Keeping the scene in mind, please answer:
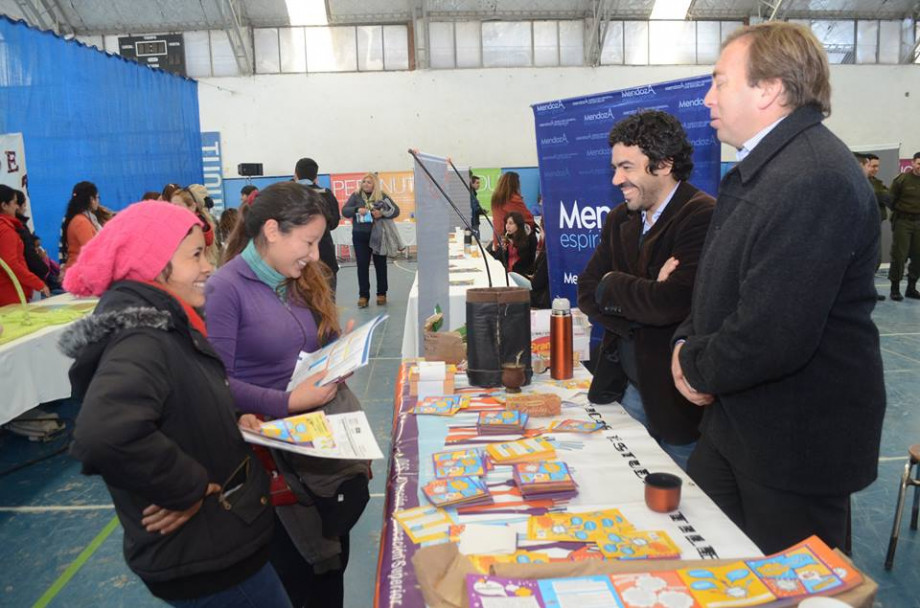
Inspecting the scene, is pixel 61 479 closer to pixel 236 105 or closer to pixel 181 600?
pixel 181 600

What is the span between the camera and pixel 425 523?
127 cm

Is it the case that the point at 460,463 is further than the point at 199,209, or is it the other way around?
the point at 199,209

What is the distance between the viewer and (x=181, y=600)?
1.22 meters

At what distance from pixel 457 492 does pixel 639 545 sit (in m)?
0.38

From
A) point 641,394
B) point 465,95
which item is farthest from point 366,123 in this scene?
point 641,394

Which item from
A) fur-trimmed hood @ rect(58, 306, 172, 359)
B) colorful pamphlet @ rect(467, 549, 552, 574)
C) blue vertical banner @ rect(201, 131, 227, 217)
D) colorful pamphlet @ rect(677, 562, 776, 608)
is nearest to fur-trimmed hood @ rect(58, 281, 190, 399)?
fur-trimmed hood @ rect(58, 306, 172, 359)

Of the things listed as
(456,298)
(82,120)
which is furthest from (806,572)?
(82,120)

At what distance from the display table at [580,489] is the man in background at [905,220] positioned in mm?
7135

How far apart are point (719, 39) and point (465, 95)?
5.56 m

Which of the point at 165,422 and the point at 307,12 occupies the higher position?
the point at 307,12

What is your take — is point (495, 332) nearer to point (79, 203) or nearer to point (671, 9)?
point (79, 203)

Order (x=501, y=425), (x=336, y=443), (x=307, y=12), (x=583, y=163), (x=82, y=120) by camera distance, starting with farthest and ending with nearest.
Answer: (x=307, y=12) → (x=82, y=120) → (x=583, y=163) → (x=501, y=425) → (x=336, y=443)

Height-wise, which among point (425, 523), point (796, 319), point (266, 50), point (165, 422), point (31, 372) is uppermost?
point (266, 50)

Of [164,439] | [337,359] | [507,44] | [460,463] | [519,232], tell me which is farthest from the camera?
[507,44]
